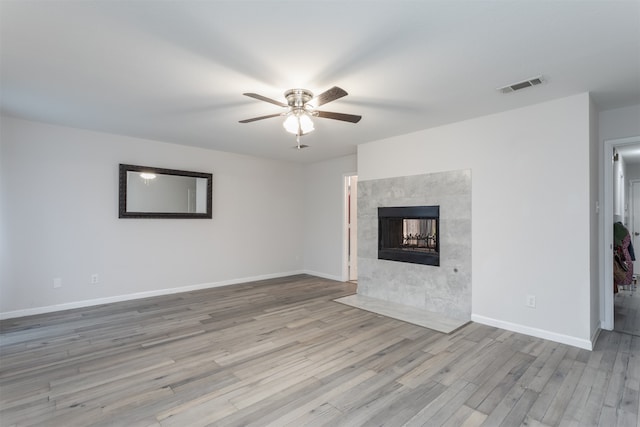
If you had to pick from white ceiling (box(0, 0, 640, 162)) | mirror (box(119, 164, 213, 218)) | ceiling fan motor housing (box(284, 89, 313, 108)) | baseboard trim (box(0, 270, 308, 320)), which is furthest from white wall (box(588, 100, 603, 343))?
mirror (box(119, 164, 213, 218))

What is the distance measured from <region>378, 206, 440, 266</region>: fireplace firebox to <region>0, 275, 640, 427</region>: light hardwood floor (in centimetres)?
99

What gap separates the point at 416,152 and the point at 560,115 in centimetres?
161

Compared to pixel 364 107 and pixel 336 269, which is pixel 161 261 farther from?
pixel 364 107

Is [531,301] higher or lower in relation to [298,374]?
higher

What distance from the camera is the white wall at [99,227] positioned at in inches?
152

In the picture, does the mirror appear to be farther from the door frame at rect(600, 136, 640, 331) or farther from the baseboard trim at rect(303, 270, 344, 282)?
the door frame at rect(600, 136, 640, 331)

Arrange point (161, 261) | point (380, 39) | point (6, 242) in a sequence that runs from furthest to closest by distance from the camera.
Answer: point (161, 261) < point (6, 242) < point (380, 39)

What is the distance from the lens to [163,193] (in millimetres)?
4945

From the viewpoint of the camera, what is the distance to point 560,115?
3.07 meters

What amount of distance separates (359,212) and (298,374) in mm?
2999

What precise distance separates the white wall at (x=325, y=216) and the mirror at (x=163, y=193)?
7.23 ft

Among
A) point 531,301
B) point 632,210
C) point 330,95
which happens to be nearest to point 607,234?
point 531,301

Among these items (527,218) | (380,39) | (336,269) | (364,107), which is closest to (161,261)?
(336,269)

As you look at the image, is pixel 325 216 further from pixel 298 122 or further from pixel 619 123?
pixel 619 123
